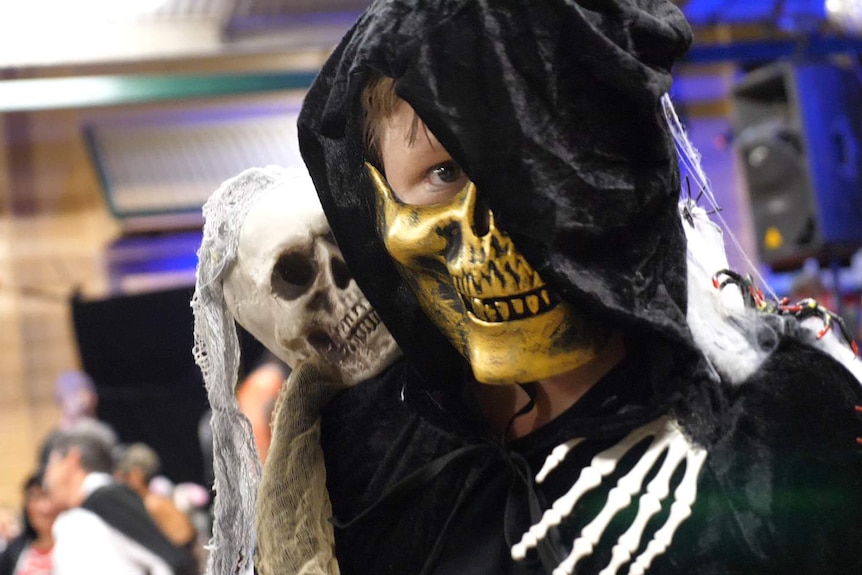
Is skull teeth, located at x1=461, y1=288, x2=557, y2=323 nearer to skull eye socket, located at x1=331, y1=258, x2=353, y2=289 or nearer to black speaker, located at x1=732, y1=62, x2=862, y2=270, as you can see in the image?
skull eye socket, located at x1=331, y1=258, x2=353, y2=289

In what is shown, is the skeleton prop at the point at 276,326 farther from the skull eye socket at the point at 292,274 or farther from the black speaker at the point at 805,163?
the black speaker at the point at 805,163

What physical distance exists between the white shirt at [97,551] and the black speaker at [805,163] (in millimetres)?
1993

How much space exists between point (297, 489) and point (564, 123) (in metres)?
0.45

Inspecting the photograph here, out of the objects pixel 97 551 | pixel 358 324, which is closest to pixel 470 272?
pixel 358 324

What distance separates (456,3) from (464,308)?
249mm

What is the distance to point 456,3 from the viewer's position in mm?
879

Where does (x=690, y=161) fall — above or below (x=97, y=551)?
above

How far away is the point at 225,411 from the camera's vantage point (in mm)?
1164

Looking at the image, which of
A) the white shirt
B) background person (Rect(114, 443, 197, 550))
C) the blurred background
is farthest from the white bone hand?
background person (Rect(114, 443, 197, 550))

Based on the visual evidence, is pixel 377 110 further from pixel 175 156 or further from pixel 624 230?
pixel 175 156

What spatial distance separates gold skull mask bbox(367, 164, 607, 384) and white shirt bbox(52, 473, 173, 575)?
2.06 m

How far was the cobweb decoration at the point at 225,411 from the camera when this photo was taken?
1.16m

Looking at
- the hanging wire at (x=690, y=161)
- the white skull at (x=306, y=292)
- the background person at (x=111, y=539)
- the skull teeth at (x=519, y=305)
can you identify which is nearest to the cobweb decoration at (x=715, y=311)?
the hanging wire at (x=690, y=161)

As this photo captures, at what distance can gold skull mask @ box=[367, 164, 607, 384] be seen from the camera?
907 mm
